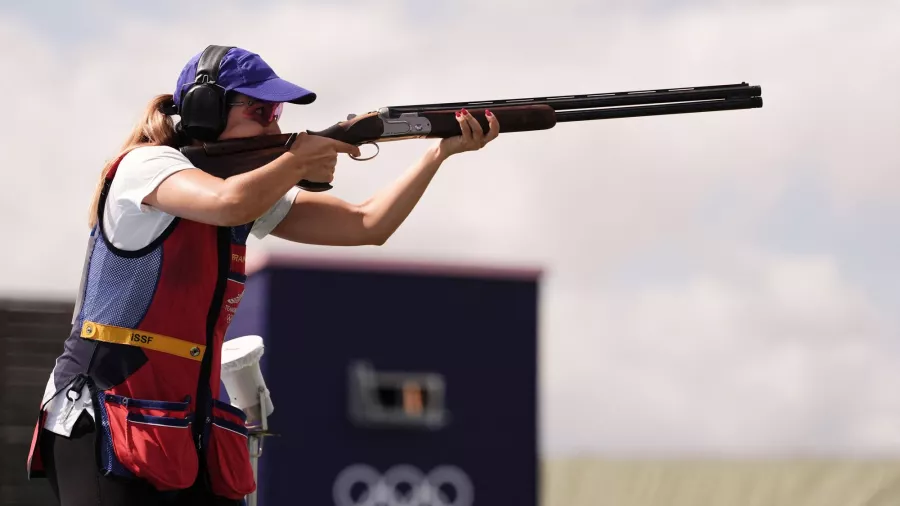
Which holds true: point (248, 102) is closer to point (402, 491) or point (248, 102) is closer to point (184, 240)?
point (184, 240)

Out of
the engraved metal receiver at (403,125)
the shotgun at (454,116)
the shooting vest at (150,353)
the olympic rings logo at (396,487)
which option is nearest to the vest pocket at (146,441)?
the shooting vest at (150,353)

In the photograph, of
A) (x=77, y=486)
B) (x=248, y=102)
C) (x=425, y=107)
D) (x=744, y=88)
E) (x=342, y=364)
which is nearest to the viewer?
(x=77, y=486)

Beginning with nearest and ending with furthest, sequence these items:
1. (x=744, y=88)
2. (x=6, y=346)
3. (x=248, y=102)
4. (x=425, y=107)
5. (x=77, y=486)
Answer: (x=77, y=486), (x=248, y=102), (x=425, y=107), (x=744, y=88), (x=6, y=346)

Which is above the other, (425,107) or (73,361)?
(425,107)

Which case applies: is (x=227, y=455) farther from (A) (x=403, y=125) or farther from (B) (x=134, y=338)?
(A) (x=403, y=125)

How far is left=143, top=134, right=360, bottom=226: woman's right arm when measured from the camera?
4.25 m

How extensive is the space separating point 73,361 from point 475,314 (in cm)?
962

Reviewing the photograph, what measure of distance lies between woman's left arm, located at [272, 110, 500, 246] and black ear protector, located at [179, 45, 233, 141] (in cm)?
53

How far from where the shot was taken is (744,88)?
606cm

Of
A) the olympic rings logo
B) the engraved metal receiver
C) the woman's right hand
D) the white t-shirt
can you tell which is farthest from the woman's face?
the olympic rings logo

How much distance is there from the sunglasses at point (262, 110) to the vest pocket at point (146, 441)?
1011mm

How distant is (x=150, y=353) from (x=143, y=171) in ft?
1.88

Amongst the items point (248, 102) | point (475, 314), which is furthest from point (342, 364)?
point (248, 102)

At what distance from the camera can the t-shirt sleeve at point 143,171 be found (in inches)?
171
